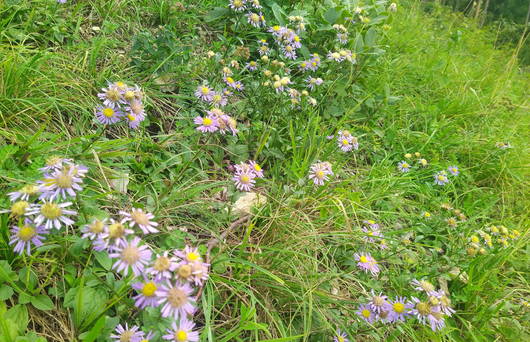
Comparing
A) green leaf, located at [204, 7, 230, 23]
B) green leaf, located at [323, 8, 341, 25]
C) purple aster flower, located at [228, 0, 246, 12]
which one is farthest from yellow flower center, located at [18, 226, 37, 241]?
green leaf, located at [323, 8, 341, 25]

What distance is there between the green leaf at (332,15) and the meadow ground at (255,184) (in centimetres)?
2

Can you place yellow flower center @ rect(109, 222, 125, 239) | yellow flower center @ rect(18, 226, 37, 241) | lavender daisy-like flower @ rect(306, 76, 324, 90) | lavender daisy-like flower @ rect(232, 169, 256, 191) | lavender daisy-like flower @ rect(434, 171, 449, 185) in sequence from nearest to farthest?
1. yellow flower center @ rect(109, 222, 125, 239)
2. yellow flower center @ rect(18, 226, 37, 241)
3. lavender daisy-like flower @ rect(232, 169, 256, 191)
4. lavender daisy-like flower @ rect(306, 76, 324, 90)
5. lavender daisy-like flower @ rect(434, 171, 449, 185)

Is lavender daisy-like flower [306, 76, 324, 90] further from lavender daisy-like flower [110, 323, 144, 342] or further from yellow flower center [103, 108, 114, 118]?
lavender daisy-like flower [110, 323, 144, 342]

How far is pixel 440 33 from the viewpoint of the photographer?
465cm

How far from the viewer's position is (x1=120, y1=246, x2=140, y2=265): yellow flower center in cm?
93

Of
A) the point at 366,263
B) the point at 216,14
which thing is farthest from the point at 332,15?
A: the point at 366,263

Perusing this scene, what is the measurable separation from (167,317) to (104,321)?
0.18m

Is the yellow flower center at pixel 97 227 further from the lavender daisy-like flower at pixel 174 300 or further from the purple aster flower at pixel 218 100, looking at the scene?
the purple aster flower at pixel 218 100

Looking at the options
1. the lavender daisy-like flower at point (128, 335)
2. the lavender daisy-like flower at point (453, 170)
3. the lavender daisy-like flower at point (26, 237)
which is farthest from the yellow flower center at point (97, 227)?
the lavender daisy-like flower at point (453, 170)

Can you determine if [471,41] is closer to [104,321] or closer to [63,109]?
[63,109]

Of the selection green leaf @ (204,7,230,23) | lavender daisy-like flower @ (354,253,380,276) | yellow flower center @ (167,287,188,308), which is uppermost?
yellow flower center @ (167,287,188,308)

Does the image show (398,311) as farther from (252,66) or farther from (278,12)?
(278,12)

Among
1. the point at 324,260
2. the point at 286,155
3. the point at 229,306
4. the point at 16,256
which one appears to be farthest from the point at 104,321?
the point at 286,155

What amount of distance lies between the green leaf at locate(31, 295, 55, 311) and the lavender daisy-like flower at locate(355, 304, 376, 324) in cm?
101
